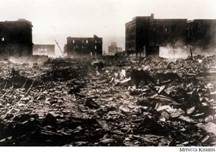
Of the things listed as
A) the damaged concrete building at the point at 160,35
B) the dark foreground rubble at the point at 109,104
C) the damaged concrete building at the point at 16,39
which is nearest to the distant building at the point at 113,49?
the damaged concrete building at the point at 160,35

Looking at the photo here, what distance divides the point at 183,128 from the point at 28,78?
11.3 feet

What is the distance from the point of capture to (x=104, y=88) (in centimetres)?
636

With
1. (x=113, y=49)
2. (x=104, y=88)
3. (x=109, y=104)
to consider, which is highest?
(x=113, y=49)

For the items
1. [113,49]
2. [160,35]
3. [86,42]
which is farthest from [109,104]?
[160,35]

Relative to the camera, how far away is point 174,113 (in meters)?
5.90

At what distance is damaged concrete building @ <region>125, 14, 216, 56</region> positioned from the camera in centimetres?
721

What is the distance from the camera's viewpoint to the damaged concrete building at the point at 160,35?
7.21m

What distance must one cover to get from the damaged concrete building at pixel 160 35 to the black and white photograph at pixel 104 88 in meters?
0.47

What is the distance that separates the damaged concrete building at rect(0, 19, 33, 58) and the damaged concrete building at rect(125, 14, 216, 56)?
256 cm

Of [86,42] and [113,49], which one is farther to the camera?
[86,42]

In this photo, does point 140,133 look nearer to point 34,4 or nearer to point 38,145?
point 38,145

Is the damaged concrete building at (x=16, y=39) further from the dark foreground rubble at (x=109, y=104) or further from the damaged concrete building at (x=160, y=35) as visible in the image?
the damaged concrete building at (x=160, y=35)

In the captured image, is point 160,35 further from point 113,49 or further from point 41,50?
point 41,50

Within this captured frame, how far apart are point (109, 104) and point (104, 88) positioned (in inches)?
17.3
